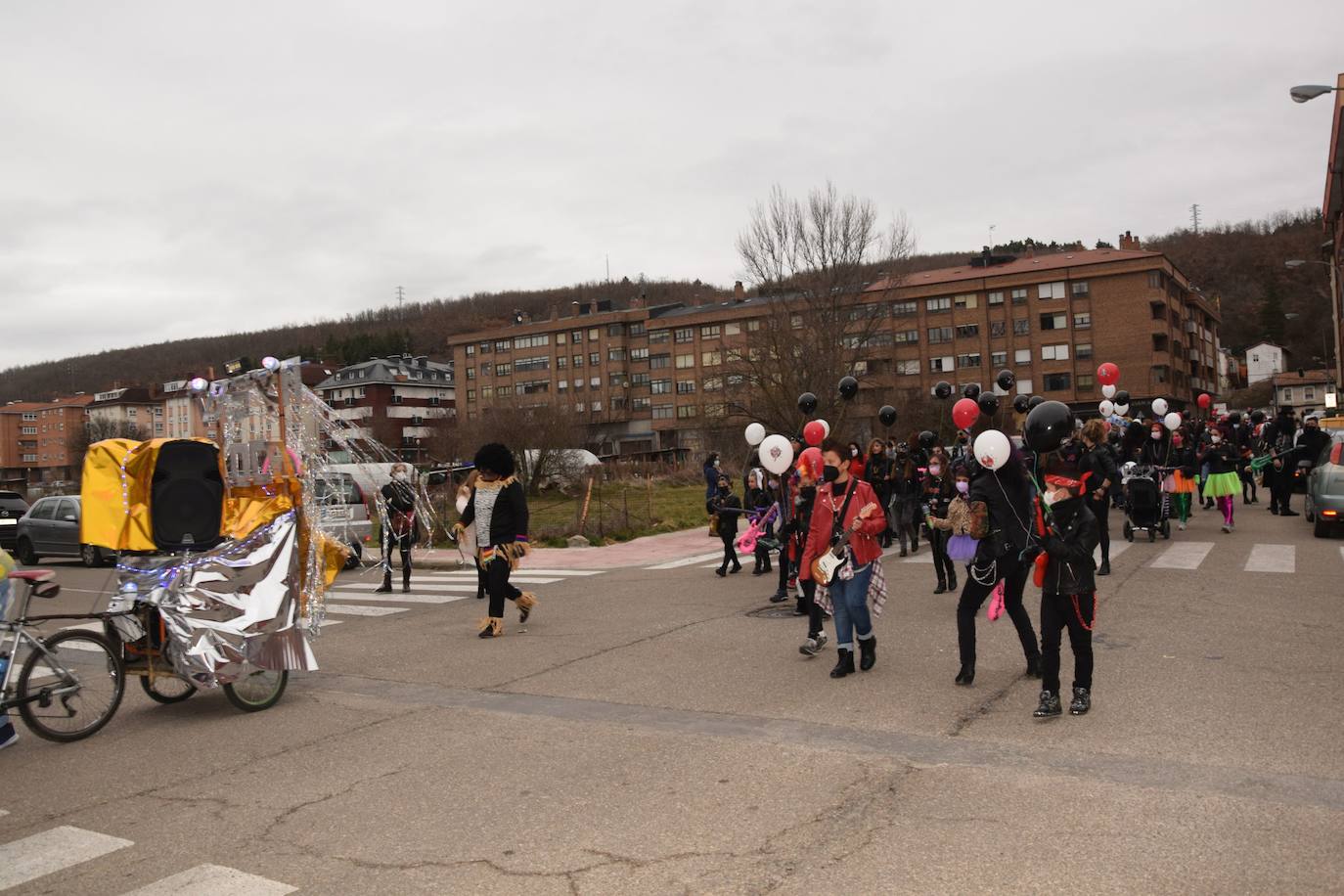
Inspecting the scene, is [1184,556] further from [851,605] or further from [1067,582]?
[1067,582]

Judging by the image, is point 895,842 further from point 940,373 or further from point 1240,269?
point 1240,269

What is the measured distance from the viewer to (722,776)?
17.7ft

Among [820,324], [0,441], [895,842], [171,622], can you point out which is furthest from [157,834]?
[0,441]

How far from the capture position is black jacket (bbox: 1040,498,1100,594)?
20.6 feet

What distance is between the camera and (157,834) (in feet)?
16.0

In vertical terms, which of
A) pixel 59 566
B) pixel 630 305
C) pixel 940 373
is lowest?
pixel 59 566

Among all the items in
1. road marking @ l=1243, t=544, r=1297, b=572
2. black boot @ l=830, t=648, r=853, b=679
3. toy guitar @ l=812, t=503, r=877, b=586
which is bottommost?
road marking @ l=1243, t=544, r=1297, b=572

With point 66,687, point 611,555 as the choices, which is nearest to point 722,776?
point 66,687

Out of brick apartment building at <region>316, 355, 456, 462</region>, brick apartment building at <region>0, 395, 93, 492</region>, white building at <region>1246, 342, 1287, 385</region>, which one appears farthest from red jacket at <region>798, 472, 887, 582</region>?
brick apartment building at <region>0, 395, 93, 492</region>

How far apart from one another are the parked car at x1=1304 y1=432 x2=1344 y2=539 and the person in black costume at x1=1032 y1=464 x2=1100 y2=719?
485 inches

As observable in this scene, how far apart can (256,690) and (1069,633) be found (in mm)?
5730

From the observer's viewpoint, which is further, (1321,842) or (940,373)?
(940,373)

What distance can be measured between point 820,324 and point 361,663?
112ft

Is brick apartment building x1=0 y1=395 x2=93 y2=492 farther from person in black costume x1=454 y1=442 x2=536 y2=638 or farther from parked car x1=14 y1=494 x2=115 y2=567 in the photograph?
person in black costume x1=454 y1=442 x2=536 y2=638
